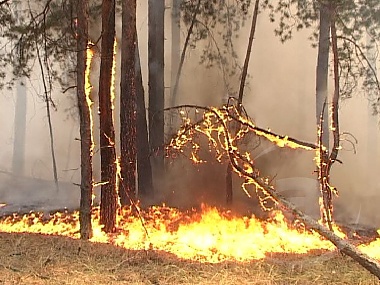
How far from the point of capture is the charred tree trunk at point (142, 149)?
36.9 feet

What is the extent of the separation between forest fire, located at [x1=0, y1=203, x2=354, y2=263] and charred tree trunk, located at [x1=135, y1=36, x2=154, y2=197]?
1.40m

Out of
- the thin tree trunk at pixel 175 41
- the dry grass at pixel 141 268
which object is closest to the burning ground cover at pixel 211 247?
the dry grass at pixel 141 268

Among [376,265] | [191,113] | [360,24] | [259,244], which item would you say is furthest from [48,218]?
[360,24]

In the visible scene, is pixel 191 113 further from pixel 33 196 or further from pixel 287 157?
pixel 33 196

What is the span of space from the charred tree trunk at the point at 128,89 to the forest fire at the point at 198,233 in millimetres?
778

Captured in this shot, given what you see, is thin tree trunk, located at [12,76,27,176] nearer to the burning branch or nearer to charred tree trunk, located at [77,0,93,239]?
the burning branch

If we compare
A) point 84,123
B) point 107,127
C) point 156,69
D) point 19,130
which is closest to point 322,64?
point 156,69

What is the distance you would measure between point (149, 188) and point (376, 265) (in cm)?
659

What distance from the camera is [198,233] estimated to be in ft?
26.9

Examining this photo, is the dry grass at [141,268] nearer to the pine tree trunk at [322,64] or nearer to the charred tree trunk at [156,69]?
the pine tree trunk at [322,64]

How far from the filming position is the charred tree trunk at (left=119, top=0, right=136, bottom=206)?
8562 millimetres

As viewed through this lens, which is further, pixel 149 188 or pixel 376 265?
pixel 149 188

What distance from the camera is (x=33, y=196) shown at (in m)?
15.0

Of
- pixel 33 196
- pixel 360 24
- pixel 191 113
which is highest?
pixel 360 24
